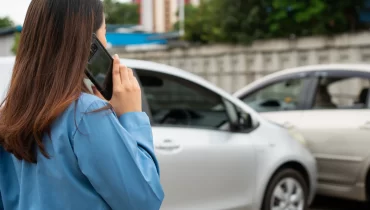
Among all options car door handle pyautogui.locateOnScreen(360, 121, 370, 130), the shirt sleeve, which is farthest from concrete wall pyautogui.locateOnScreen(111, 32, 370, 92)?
the shirt sleeve

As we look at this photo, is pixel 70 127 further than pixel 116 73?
No

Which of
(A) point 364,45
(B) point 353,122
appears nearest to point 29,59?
(B) point 353,122

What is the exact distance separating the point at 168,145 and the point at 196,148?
0.28m

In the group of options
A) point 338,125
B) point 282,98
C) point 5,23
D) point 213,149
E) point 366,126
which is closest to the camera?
point 213,149

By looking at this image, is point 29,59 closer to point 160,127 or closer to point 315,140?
point 160,127

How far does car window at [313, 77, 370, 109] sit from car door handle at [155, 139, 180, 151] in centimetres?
255

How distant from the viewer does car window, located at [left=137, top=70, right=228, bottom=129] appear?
4707 mm

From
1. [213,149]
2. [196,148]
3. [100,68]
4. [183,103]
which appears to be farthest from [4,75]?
[100,68]

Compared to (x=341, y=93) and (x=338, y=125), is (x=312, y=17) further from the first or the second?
(x=338, y=125)

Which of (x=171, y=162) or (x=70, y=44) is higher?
(x=70, y=44)

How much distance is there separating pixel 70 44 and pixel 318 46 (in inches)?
531

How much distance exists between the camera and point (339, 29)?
15961mm

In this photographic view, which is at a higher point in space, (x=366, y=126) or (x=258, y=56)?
(x=366, y=126)

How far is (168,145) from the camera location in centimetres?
432
